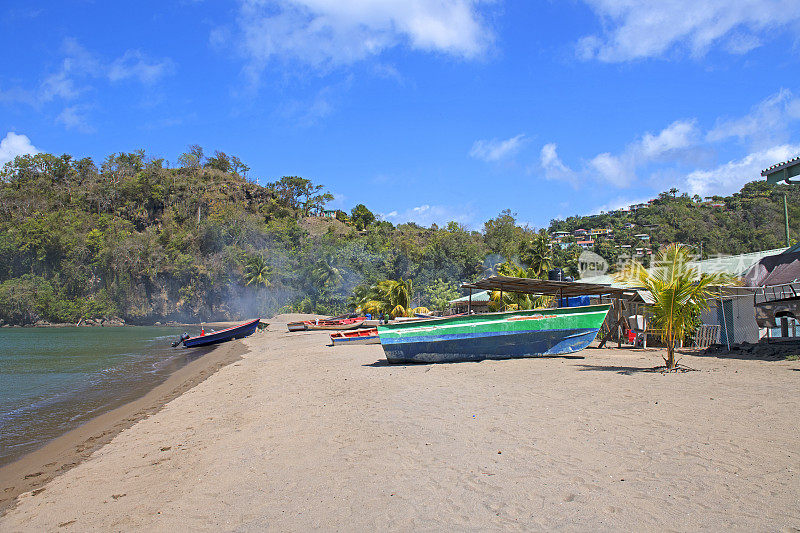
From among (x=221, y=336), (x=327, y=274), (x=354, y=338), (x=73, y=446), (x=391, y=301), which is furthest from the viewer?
(x=327, y=274)

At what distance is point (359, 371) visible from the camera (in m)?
12.2

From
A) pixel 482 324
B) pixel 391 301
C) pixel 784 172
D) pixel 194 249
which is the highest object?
pixel 194 249

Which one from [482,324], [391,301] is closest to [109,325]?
[391,301]

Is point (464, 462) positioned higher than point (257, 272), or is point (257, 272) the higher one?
point (257, 272)

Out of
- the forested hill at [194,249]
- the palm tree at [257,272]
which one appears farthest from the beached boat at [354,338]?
the palm tree at [257,272]

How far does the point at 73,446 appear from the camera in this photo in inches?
325

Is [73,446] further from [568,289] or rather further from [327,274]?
[327,274]

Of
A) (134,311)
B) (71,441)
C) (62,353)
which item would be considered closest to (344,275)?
(134,311)

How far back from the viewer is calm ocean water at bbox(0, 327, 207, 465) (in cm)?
995

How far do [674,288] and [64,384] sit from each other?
56.5ft

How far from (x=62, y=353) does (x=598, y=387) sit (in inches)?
1088

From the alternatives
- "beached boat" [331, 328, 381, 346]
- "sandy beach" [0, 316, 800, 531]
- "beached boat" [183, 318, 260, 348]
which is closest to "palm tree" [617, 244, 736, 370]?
"sandy beach" [0, 316, 800, 531]

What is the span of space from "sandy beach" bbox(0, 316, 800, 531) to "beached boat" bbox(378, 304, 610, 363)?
339cm

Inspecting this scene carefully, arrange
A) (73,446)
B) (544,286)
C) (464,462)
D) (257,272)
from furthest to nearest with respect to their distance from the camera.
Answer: (257,272), (544,286), (73,446), (464,462)
